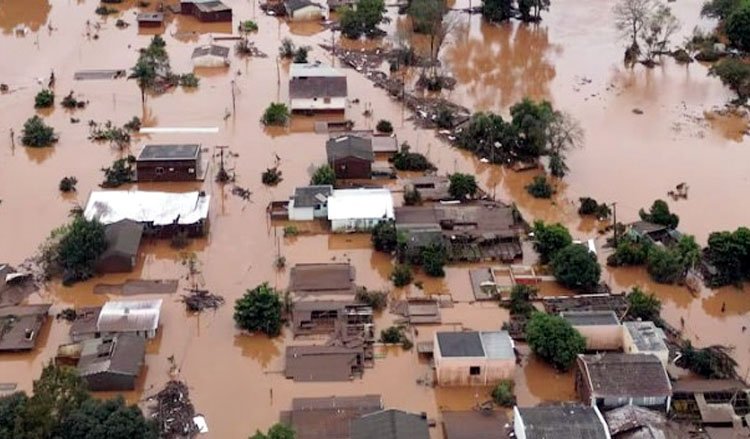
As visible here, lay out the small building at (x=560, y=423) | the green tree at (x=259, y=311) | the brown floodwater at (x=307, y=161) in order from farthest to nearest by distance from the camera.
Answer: the green tree at (x=259, y=311) < the brown floodwater at (x=307, y=161) < the small building at (x=560, y=423)

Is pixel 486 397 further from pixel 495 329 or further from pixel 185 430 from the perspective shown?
pixel 185 430

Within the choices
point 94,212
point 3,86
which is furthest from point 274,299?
point 3,86

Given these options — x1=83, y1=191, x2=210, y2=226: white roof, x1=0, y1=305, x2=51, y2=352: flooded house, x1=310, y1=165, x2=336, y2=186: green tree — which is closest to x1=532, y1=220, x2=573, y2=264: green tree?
x1=310, y1=165, x2=336, y2=186: green tree

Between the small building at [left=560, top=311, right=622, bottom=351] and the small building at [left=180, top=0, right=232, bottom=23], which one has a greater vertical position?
the small building at [left=180, top=0, right=232, bottom=23]

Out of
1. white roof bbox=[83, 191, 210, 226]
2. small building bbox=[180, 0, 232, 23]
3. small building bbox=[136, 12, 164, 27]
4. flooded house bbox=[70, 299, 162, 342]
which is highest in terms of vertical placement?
small building bbox=[180, 0, 232, 23]

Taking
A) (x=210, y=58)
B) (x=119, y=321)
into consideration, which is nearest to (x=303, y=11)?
(x=210, y=58)

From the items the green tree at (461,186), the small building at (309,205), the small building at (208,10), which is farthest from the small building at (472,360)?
the small building at (208,10)

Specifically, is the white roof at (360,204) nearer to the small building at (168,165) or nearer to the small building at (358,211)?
the small building at (358,211)

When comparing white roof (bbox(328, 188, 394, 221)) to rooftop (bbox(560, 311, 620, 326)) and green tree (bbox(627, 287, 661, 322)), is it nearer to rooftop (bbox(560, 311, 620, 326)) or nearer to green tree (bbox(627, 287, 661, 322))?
rooftop (bbox(560, 311, 620, 326))

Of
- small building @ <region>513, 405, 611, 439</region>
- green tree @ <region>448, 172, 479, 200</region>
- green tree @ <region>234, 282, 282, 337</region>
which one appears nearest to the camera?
small building @ <region>513, 405, 611, 439</region>
